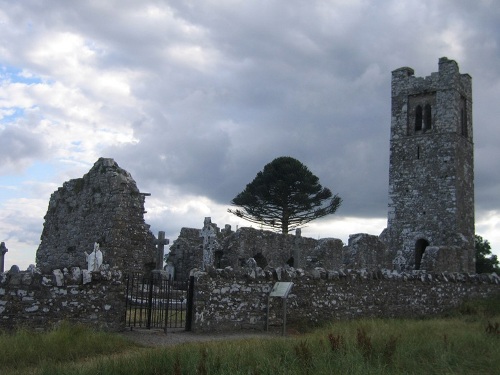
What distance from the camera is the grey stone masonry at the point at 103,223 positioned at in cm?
1920

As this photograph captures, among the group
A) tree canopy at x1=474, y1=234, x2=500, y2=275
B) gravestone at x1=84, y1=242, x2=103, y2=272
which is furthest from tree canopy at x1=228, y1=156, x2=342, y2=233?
gravestone at x1=84, y1=242, x2=103, y2=272

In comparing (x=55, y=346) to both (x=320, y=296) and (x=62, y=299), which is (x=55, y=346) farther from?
(x=320, y=296)

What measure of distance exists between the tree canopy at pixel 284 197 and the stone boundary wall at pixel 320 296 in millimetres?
31908

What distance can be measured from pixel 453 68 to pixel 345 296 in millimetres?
23261

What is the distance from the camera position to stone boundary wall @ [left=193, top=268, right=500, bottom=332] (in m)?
14.6

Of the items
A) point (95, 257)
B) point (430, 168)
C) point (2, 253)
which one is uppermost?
point (430, 168)

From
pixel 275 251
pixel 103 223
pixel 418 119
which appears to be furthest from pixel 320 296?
pixel 418 119

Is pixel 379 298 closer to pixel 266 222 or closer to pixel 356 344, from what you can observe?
pixel 356 344

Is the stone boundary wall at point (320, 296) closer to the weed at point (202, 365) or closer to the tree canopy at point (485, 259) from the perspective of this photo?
the weed at point (202, 365)

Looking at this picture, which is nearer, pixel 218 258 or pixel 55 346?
pixel 55 346

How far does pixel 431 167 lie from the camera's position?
36.3 m

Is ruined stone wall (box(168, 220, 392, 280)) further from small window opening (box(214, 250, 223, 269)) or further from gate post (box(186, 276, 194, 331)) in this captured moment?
gate post (box(186, 276, 194, 331))

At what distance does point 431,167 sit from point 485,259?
12.5 metres

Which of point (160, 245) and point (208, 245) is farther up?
point (208, 245)
